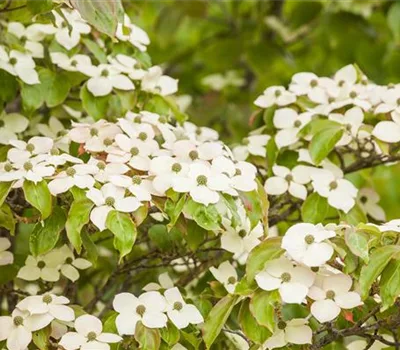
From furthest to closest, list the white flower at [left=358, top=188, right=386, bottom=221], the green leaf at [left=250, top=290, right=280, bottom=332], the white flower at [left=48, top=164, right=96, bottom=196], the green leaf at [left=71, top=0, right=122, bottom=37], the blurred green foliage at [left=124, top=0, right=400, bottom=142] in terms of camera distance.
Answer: the blurred green foliage at [left=124, top=0, right=400, bottom=142]
the white flower at [left=358, top=188, right=386, bottom=221]
the green leaf at [left=71, top=0, right=122, bottom=37]
the white flower at [left=48, top=164, right=96, bottom=196]
the green leaf at [left=250, top=290, right=280, bottom=332]

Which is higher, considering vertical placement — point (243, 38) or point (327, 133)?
point (327, 133)

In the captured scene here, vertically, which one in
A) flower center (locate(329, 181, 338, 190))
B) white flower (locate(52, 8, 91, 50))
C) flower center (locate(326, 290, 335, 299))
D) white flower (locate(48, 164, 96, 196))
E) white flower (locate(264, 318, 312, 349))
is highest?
white flower (locate(52, 8, 91, 50))

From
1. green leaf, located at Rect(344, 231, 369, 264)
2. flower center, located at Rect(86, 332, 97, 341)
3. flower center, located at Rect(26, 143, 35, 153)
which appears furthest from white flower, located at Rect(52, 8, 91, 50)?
green leaf, located at Rect(344, 231, 369, 264)

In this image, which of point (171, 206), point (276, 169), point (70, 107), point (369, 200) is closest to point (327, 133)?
point (276, 169)

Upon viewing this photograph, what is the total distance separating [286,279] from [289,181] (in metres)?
0.39

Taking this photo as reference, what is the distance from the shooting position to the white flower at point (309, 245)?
1.18 meters

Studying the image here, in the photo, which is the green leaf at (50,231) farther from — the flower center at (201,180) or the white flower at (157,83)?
the white flower at (157,83)

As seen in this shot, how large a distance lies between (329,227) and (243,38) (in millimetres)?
1437

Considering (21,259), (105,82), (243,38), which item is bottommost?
(243,38)

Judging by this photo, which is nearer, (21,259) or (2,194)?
(2,194)

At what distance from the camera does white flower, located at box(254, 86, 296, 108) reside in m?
1.67

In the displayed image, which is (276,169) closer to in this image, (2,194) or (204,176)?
(204,176)

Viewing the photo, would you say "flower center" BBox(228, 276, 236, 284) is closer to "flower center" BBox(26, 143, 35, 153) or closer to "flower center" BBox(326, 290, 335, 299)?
"flower center" BBox(326, 290, 335, 299)

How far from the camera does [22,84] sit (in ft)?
5.18
